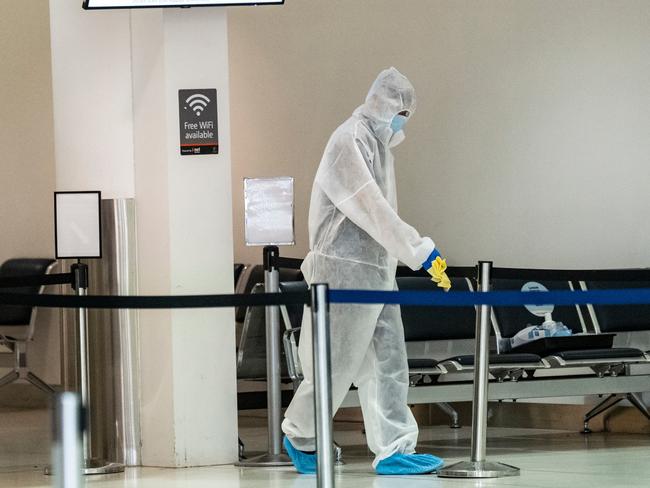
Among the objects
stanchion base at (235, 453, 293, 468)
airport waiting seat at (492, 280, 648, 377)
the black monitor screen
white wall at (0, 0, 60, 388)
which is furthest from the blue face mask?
white wall at (0, 0, 60, 388)

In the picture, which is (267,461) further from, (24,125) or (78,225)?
(24,125)

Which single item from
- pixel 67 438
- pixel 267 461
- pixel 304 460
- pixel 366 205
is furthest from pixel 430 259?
pixel 67 438

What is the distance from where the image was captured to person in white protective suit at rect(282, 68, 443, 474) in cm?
536

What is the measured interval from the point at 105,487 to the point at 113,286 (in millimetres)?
1106

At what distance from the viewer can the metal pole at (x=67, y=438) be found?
2.27 meters

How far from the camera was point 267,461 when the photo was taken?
19.2ft

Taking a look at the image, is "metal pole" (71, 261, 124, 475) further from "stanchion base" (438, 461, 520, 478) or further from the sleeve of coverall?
"stanchion base" (438, 461, 520, 478)

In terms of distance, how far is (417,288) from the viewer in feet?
22.9

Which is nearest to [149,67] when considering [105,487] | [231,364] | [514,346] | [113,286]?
[113,286]

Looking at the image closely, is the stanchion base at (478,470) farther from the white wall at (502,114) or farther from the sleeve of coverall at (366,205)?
the white wall at (502,114)

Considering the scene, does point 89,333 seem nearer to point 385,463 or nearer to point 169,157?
point 169,157

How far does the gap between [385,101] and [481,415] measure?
54.6 inches

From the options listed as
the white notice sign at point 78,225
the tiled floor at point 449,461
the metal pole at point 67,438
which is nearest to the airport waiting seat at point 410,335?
the tiled floor at point 449,461

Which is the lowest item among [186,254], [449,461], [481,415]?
[449,461]
